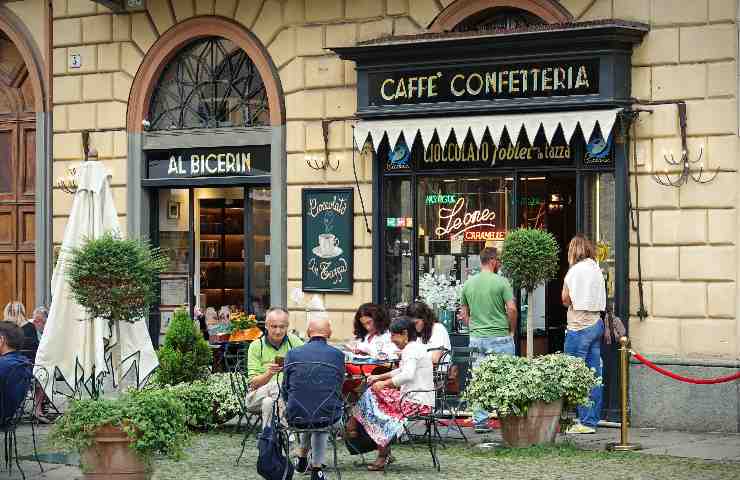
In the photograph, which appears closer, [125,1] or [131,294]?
[131,294]

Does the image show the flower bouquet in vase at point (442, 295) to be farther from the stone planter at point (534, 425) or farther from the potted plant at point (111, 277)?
the potted plant at point (111, 277)

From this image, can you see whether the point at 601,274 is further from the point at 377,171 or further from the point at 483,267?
the point at 377,171

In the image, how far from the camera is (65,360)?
14984mm

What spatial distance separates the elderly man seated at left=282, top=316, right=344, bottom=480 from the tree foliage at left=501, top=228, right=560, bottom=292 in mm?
3597

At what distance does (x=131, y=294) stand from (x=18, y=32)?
26.3ft

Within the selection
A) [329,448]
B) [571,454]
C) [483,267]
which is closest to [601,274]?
[483,267]

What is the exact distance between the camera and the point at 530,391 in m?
12.9

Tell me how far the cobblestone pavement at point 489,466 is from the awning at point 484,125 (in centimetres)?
359

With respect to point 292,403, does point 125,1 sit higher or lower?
higher

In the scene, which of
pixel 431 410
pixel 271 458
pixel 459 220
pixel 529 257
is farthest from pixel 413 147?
pixel 271 458

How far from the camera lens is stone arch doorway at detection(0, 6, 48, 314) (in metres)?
20.7

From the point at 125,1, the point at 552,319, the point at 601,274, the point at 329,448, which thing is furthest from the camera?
the point at 125,1

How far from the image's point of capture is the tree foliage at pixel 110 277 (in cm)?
1348

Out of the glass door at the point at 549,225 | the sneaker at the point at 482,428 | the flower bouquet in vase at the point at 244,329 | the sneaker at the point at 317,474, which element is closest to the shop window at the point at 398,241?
the glass door at the point at 549,225
